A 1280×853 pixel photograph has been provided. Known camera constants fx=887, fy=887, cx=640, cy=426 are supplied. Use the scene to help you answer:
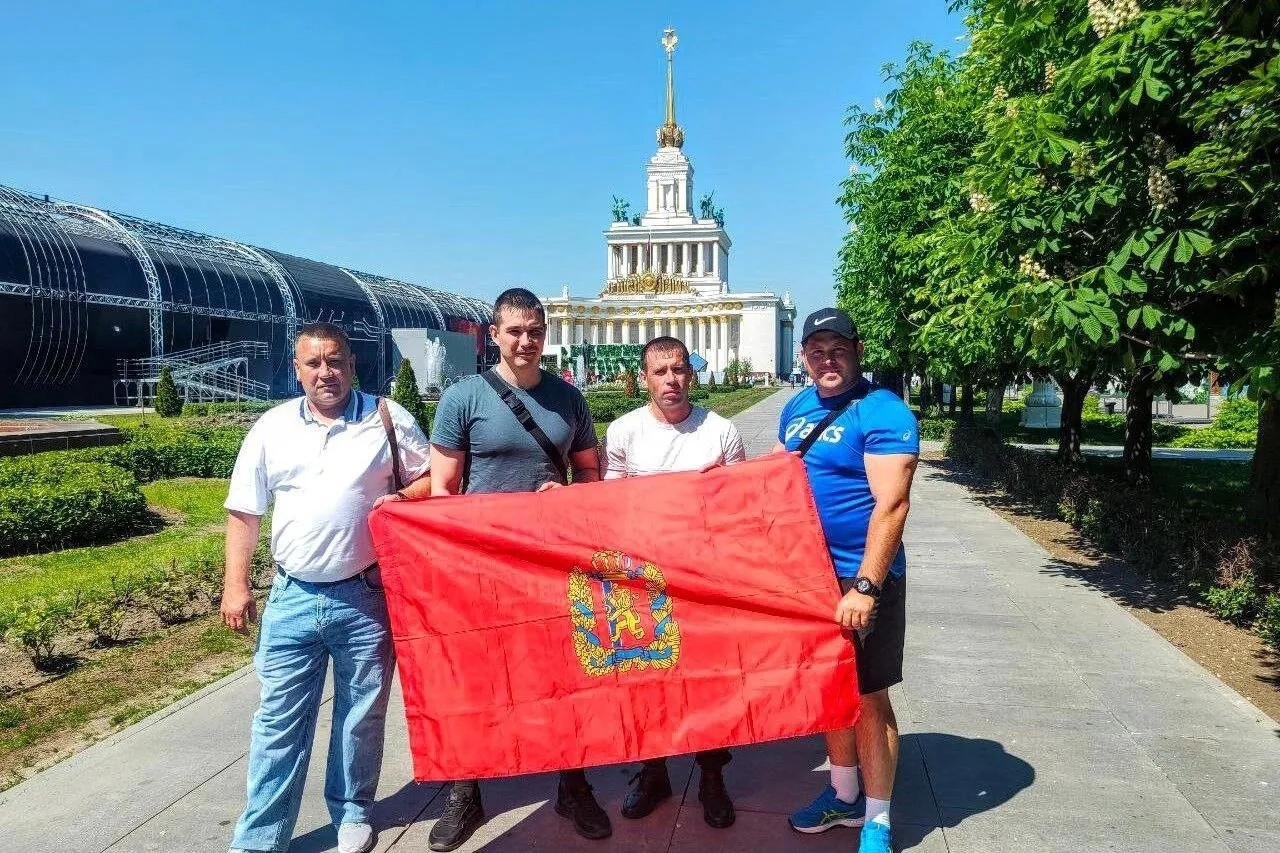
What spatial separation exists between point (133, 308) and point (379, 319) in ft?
67.2

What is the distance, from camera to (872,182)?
1520 centimetres

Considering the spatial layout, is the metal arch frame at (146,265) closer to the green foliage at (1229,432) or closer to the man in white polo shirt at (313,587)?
the green foliage at (1229,432)

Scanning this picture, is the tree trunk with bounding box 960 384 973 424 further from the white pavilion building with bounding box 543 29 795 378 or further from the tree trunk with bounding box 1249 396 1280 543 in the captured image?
the white pavilion building with bounding box 543 29 795 378

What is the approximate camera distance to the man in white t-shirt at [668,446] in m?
3.52

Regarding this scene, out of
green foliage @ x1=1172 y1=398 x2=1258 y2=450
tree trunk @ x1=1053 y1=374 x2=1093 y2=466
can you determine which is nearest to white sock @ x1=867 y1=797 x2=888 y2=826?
tree trunk @ x1=1053 y1=374 x2=1093 y2=466

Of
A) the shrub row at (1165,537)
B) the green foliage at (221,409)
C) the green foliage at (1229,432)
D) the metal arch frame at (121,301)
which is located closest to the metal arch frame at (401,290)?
the metal arch frame at (121,301)

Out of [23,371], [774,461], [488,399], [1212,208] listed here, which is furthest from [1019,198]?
[23,371]

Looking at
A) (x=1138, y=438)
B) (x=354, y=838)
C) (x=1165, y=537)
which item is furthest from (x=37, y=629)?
A: (x=1138, y=438)

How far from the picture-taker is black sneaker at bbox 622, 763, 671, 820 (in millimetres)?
3578

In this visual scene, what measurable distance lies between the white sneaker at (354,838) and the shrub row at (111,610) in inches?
132

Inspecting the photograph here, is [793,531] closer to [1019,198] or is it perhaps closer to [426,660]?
[426,660]

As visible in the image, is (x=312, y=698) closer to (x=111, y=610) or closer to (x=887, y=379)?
(x=111, y=610)

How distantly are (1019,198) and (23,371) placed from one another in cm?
3379

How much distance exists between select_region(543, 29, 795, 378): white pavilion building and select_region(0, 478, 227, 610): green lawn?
284 ft
